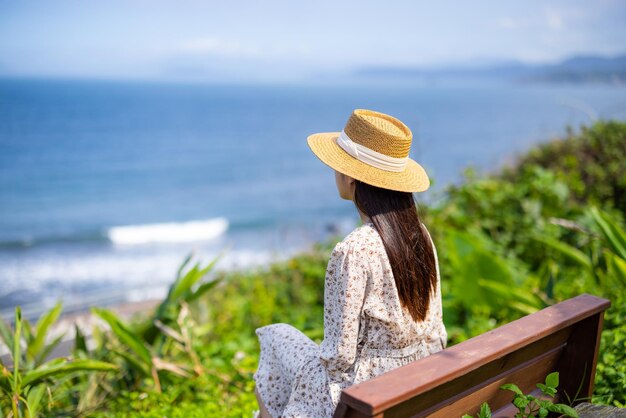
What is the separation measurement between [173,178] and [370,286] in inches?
1447

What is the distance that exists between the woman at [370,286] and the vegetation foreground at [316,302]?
1.04 metres

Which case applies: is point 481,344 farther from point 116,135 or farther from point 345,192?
point 116,135

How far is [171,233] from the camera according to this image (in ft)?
74.2

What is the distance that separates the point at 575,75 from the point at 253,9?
7742cm

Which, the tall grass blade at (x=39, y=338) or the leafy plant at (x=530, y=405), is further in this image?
the tall grass blade at (x=39, y=338)

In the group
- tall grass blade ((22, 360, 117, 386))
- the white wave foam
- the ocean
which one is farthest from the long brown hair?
the white wave foam

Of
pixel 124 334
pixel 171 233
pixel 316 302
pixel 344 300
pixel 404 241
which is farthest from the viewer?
pixel 171 233

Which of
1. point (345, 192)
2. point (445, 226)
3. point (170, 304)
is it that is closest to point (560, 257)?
point (445, 226)

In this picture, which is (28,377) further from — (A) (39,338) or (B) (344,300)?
(B) (344,300)

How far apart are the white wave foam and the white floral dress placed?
19348mm

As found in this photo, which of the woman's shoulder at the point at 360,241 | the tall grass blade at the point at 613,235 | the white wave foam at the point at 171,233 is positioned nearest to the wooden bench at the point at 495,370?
the woman's shoulder at the point at 360,241

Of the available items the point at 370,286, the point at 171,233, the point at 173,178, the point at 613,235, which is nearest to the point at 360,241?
the point at 370,286

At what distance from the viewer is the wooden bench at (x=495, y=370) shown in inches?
70.0

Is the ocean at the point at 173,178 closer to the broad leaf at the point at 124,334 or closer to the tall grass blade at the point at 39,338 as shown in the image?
the broad leaf at the point at 124,334
